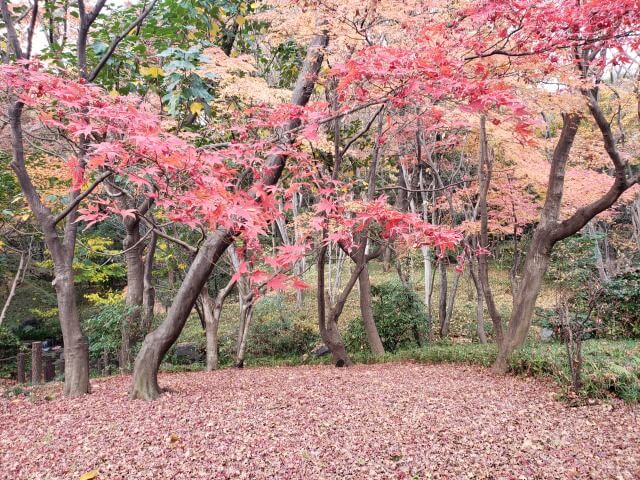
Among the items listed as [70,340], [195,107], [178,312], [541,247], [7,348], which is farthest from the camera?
[7,348]

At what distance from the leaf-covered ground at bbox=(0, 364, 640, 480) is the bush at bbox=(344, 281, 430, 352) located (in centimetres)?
502

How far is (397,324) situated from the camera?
10.2 meters

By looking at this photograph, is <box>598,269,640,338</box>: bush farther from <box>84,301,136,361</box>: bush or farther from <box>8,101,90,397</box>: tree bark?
<box>84,301,136,361</box>: bush

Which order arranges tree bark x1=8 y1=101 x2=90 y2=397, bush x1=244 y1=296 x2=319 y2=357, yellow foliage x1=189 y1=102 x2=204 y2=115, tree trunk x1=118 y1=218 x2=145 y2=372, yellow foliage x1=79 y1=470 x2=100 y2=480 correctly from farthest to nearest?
bush x1=244 y1=296 x2=319 y2=357 → tree trunk x1=118 y1=218 x2=145 y2=372 → tree bark x1=8 y1=101 x2=90 y2=397 → yellow foliage x1=189 y1=102 x2=204 y2=115 → yellow foliage x1=79 y1=470 x2=100 y2=480

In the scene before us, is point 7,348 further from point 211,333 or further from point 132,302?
point 211,333

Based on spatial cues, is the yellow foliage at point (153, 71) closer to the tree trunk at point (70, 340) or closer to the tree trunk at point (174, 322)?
the tree trunk at point (174, 322)

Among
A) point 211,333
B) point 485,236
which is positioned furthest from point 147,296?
point 485,236

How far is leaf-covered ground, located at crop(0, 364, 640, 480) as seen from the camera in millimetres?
3078

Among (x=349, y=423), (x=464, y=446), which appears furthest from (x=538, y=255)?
(x=349, y=423)

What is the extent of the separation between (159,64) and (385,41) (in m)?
3.65

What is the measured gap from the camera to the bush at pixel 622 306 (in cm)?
900

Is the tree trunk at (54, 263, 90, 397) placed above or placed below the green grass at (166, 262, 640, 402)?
above

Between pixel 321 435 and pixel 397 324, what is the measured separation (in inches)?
271

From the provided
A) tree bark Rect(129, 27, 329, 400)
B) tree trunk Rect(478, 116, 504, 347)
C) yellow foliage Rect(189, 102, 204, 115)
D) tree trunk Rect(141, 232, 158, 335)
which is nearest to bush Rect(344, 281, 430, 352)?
tree trunk Rect(478, 116, 504, 347)
